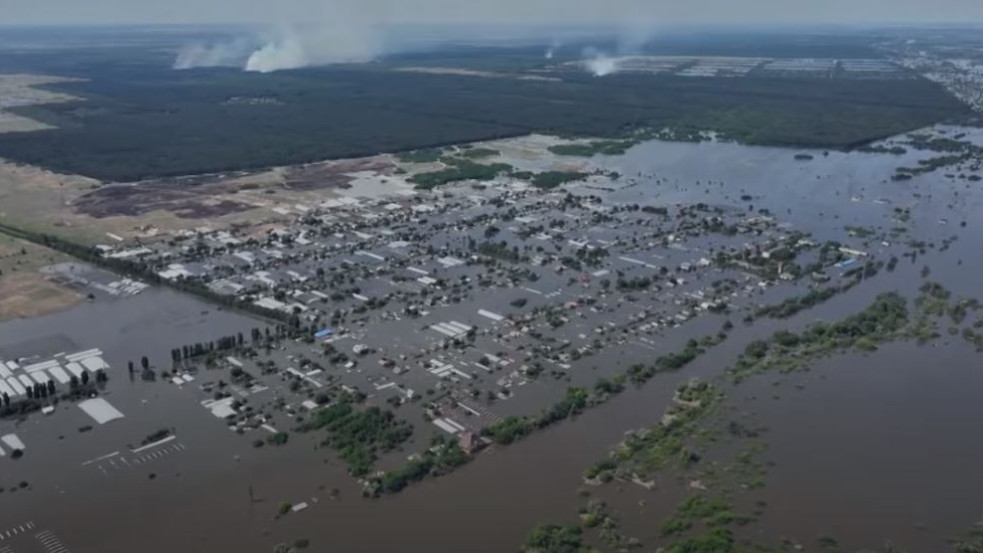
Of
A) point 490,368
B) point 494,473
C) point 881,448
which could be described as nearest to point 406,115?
point 490,368

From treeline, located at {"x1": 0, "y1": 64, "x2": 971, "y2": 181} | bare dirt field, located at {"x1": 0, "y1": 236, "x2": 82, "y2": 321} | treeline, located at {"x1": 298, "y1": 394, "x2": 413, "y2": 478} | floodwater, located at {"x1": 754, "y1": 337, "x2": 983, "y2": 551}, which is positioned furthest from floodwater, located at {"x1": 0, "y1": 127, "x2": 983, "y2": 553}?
A: treeline, located at {"x1": 0, "y1": 64, "x2": 971, "y2": 181}

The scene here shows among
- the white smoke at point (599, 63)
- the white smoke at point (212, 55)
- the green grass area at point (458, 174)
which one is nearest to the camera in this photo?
the green grass area at point (458, 174)

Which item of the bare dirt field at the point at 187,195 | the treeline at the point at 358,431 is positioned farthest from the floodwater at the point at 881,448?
the bare dirt field at the point at 187,195

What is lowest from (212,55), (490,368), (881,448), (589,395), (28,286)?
(881,448)

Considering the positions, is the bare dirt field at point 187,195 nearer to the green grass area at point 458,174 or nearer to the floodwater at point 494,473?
the green grass area at point 458,174

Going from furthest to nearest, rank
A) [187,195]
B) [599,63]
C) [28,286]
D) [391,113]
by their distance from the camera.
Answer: [599,63] → [391,113] → [187,195] → [28,286]

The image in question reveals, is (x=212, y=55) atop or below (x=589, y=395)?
atop

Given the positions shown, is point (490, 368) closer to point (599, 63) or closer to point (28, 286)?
point (28, 286)
